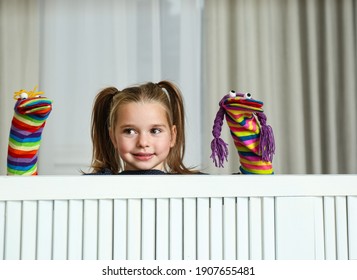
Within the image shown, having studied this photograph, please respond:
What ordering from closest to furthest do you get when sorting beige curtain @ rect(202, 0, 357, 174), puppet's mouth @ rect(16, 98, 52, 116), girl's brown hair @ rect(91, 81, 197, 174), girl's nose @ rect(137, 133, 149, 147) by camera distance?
puppet's mouth @ rect(16, 98, 52, 116) < girl's nose @ rect(137, 133, 149, 147) < girl's brown hair @ rect(91, 81, 197, 174) < beige curtain @ rect(202, 0, 357, 174)

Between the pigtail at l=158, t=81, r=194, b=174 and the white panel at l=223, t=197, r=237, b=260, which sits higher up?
the pigtail at l=158, t=81, r=194, b=174

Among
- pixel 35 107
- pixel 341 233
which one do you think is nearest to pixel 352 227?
pixel 341 233

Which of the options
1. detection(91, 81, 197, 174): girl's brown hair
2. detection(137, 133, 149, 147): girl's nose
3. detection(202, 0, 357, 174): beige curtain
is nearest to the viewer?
detection(137, 133, 149, 147): girl's nose

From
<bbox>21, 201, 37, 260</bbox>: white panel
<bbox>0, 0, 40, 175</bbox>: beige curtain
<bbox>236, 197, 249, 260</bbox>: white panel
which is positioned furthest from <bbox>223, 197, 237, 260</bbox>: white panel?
<bbox>0, 0, 40, 175</bbox>: beige curtain

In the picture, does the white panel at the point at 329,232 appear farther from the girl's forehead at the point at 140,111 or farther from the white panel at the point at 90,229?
the girl's forehead at the point at 140,111

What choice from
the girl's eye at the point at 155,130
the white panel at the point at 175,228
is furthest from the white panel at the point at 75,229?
the girl's eye at the point at 155,130

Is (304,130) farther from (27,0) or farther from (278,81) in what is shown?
(27,0)

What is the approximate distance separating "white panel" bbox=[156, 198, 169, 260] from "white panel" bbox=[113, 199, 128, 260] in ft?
0.13

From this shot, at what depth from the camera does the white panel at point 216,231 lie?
23.1 inches

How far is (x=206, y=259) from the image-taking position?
59cm

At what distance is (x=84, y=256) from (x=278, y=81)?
1821 millimetres

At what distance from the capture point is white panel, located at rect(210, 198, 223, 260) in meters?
0.59

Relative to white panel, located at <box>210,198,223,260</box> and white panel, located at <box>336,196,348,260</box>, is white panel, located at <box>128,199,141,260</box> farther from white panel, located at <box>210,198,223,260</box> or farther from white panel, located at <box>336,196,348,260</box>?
white panel, located at <box>336,196,348,260</box>

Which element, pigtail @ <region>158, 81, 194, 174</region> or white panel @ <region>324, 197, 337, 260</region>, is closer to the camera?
white panel @ <region>324, 197, 337, 260</region>
